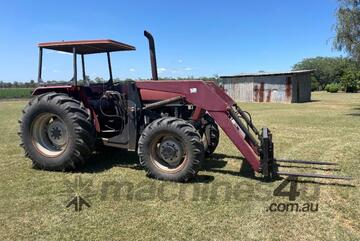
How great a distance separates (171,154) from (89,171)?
1.70 m

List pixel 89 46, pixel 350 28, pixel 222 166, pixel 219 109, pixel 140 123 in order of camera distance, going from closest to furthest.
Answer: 1. pixel 219 109
2. pixel 140 123
3. pixel 222 166
4. pixel 89 46
5. pixel 350 28

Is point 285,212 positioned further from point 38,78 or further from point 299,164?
point 38,78

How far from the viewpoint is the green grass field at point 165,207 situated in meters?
4.11

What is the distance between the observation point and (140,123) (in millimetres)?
6812

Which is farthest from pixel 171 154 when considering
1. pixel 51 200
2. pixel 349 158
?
pixel 349 158

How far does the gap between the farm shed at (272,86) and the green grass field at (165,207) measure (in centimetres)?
2548

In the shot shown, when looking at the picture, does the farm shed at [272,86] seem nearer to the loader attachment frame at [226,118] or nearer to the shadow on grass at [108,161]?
the shadow on grass at [108,161]

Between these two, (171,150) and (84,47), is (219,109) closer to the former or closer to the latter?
(171,150)

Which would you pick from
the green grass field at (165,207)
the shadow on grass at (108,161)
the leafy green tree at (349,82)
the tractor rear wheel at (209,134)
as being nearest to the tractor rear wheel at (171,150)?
the green grass field at (165,207)

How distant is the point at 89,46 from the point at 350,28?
56.4 feet

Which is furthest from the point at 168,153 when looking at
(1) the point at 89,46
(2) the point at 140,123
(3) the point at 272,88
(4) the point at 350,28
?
(3) the point at 272,88

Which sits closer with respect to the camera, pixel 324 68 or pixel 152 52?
pixel 152 52

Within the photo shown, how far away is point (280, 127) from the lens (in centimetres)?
1349

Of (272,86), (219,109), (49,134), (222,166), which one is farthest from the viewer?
(272,86)
